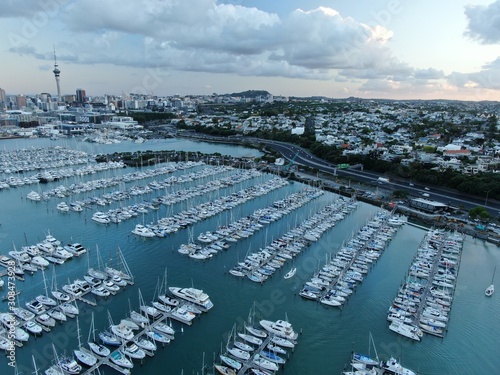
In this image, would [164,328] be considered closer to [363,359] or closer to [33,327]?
[33,327]

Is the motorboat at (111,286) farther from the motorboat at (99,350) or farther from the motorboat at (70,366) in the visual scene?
the motorboat at (70,366)

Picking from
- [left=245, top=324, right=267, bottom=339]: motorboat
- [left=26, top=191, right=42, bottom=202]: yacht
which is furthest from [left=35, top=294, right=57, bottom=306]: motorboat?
[left=26, top=191, right=42, bottom=202]: yacht

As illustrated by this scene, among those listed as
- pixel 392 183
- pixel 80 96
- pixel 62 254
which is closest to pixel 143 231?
pixel 62 254

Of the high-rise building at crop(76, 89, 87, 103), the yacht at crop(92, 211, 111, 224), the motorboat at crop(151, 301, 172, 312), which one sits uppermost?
the high-rise building at crop(76, 89, 87, 103)

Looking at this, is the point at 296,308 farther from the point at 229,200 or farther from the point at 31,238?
the point at 31,238

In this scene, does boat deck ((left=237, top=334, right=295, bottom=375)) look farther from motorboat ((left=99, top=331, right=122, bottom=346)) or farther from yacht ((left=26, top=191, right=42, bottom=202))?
yacht ((left=26, top=191, right=42, bottom=202))

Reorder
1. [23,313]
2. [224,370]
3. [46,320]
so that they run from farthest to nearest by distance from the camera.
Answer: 1. [23,313]
2. [46,320]
3. [224,370]
